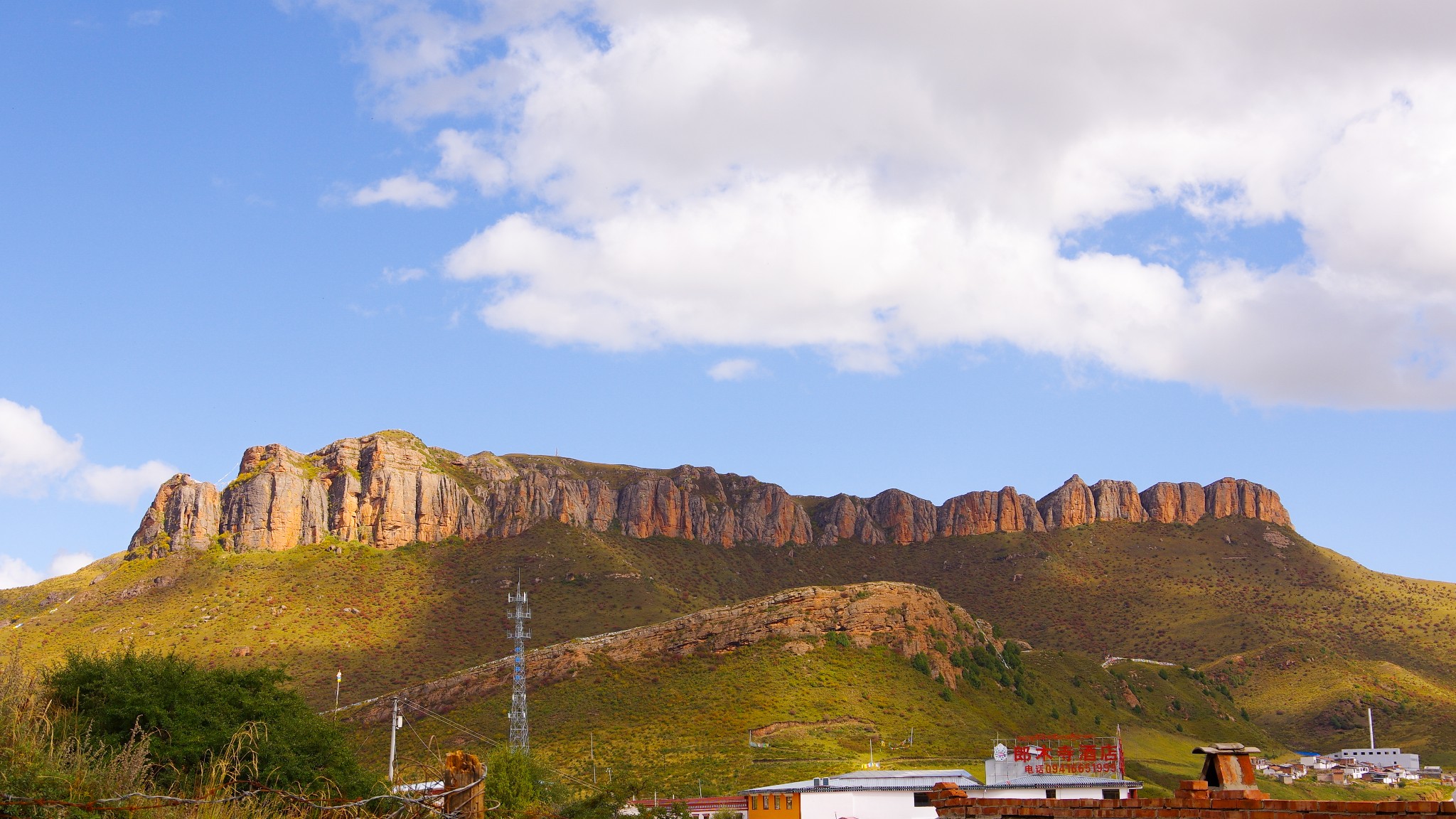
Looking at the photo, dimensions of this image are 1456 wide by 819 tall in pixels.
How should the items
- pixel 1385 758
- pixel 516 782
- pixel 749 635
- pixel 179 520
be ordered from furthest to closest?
pixel 179 520, pixel 749 635, pixel 1385 758, pixel 516 782

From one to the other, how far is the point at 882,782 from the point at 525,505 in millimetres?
118185

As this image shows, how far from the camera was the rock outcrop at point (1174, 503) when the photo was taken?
6905 inches

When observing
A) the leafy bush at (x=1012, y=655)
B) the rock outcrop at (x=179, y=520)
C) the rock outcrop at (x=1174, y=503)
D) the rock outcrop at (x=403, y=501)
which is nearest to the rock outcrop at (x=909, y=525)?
the rock outcrop at (x=403, y=501)

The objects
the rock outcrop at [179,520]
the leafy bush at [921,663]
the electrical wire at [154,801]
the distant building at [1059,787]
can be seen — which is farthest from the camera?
the rock outcrop at [179,520]

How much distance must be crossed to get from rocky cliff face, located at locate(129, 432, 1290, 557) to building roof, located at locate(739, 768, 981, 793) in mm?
108232

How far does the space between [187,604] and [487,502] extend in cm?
4923

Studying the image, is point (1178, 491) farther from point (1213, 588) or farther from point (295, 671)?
point (295, 671)

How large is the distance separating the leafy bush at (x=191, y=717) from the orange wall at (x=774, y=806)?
91.0 feet

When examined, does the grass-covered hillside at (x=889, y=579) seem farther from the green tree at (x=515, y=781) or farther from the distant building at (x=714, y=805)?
the green tree at (x=515, y=781)

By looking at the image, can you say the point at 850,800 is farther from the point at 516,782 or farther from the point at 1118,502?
the point at 1118,502

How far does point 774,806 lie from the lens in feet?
152

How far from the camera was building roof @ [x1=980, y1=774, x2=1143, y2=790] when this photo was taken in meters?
41.6

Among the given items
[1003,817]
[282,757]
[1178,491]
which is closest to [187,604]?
[282,757]

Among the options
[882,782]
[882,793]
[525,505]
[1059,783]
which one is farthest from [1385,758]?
[525,505]
